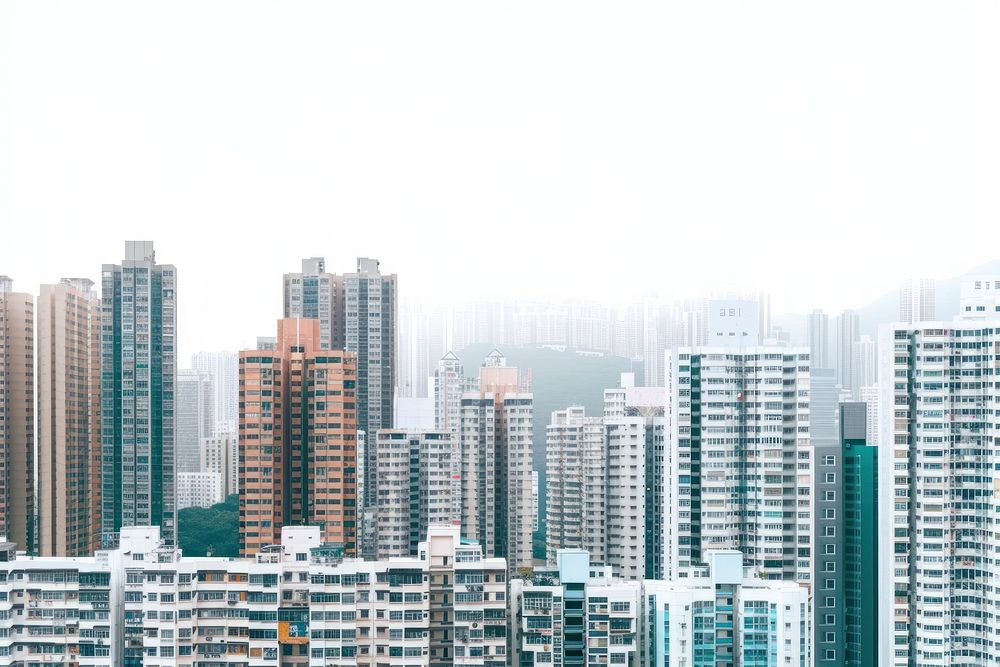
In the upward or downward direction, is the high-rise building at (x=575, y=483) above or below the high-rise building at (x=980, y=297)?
below

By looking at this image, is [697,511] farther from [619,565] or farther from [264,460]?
[264,460]

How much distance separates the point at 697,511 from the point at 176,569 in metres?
4.47

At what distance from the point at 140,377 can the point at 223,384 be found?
175 cm

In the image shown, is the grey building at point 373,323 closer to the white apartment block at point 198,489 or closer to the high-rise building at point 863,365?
the white apartment block at point 198,489

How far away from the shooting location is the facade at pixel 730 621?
816cm

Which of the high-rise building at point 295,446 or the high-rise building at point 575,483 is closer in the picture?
the high-rise building at point 295,446

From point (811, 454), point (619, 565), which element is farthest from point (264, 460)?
point (811, 454)

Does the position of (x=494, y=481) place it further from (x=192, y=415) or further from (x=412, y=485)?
(x=192, y=415)

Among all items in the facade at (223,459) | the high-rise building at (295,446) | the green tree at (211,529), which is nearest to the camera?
the high-rise building at (295,446)

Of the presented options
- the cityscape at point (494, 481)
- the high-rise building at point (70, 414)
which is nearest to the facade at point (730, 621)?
the cityscape at point (494, 481)

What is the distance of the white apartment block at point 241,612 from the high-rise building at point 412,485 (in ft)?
15.0

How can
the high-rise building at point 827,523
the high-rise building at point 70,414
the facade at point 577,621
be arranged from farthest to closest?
the high-rise building at point 70,414
the high-rise building at point 827,523
the facade at point 577,621

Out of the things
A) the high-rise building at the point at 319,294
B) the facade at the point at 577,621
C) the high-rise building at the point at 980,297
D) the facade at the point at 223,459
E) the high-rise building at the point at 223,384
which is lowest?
the facade at the point at 577,621

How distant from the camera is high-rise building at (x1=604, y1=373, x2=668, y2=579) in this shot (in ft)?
42.8
